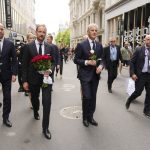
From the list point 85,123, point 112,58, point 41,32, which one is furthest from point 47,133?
point 112,58

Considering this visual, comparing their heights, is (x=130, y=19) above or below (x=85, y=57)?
above

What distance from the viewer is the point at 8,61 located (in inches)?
221

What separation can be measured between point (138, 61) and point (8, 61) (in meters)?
2.89

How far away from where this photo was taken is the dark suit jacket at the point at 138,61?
6.30m

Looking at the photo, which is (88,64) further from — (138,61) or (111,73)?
(111,73)

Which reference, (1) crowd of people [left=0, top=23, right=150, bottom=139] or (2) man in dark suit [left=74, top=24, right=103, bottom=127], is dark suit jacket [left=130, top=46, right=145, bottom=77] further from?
(2) man in dark suit [left=74, top=24, right=103, bottom=127]

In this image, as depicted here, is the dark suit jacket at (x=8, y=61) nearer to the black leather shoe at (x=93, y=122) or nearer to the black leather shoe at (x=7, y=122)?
the black leather shoe at (x=7, y=122)

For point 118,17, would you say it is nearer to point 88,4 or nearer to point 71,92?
point 71,92

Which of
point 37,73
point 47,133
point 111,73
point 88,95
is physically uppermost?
point 37,73

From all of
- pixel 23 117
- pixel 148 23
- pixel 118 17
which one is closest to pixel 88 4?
pixel 118 17

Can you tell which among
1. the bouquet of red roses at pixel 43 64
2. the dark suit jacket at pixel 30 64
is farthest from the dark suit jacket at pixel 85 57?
the bouquet of red roses at pixel 43 64

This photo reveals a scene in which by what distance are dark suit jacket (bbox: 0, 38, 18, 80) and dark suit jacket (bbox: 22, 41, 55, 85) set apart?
1.49 ft

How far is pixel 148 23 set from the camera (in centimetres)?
1856

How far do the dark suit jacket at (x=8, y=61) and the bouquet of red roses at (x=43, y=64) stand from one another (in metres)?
0.83
